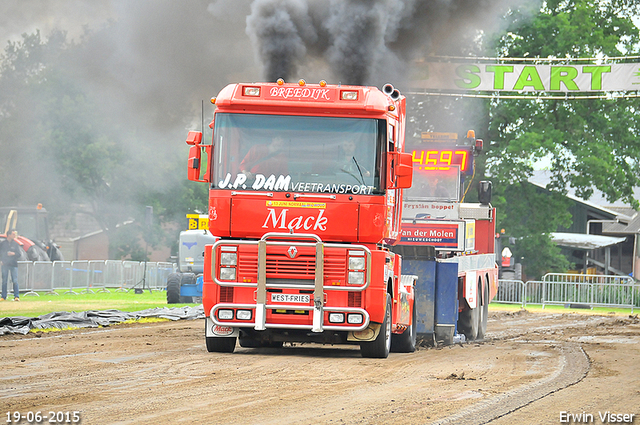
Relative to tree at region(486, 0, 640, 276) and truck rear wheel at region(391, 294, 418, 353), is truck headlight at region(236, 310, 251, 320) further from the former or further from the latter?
tree at region(486, 0, 640, 276)

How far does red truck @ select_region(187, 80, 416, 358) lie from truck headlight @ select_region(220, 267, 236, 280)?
13mm

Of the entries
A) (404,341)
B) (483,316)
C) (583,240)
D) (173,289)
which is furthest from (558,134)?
(404,341)

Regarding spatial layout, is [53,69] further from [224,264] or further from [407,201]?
[224,264]

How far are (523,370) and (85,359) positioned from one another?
5.61 meters

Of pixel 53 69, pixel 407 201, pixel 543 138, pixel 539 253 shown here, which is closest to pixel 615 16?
pixel 543 138

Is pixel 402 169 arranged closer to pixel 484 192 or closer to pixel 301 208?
pixel 301 208

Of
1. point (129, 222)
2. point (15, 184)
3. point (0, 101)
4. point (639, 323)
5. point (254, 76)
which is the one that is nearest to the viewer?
point (254, 76)

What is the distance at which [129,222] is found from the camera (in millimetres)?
50906

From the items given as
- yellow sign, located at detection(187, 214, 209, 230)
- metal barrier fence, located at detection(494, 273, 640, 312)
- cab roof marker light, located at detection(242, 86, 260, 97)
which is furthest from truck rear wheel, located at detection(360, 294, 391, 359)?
metal barrier fence, located at detection(494, 273, 640, 312)

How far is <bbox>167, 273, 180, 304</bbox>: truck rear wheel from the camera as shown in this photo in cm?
2727

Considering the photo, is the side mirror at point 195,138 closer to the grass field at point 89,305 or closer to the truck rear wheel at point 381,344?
the truck rear wheel at point 381,344

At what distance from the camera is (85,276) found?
32.4 metres

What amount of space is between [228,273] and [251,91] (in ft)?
7.99

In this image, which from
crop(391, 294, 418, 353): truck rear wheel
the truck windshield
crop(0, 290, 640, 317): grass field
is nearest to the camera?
the truck windshield
